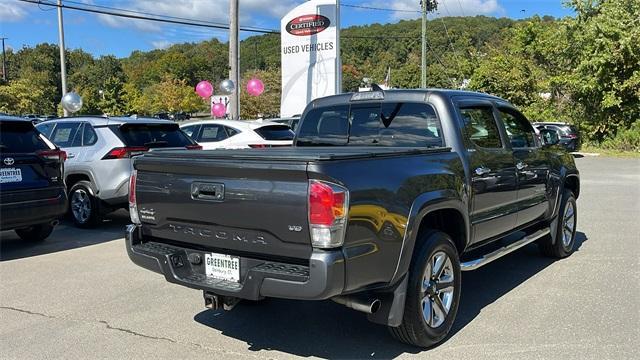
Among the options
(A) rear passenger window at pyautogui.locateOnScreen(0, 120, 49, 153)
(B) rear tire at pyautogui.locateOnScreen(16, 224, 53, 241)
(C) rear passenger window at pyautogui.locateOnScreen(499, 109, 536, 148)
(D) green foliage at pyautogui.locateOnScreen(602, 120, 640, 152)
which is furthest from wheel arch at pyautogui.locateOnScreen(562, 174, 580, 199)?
(D) green foliage at pyautogui.locateOnScreen(602, 120, 640, 152)

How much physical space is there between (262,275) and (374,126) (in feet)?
7.17

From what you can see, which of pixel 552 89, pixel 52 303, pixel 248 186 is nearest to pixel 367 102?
pixel 248 186

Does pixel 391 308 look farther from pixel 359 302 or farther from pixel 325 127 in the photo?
pixel 325 127

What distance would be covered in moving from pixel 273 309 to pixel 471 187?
2.03 meters

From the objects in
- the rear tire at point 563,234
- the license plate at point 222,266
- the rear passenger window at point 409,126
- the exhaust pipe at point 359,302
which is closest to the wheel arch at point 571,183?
the rear tire at point 563,234

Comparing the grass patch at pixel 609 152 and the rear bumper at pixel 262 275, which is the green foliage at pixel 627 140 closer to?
the grass patch at pixel 609 152

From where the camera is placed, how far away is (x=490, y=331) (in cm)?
439

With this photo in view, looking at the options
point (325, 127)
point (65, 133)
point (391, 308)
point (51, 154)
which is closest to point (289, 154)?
point (391, 308)

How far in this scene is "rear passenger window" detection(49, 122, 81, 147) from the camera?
9152 mm

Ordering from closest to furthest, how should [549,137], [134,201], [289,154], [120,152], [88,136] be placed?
[289,154]
[134,201]
[549,137]
[120,152]
[88,136]

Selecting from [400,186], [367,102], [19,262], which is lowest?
[19,262]

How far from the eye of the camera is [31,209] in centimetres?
687

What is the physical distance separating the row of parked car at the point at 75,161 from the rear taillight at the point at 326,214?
3.97m

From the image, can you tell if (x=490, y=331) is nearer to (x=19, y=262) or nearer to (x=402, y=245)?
(x=402, y=245)
